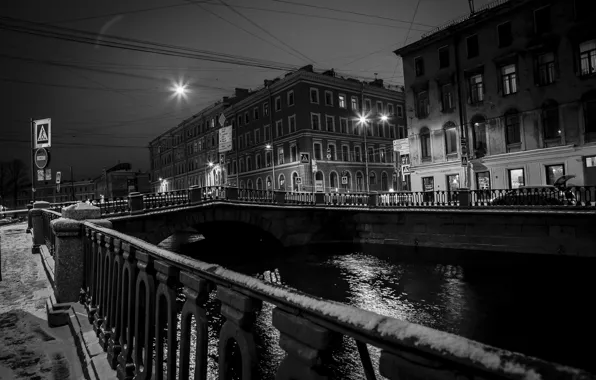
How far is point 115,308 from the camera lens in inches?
152

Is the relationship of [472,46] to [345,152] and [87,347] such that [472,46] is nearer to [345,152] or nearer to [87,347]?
[345,152]

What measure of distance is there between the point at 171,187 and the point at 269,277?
65.0m

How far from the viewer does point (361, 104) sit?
160 feet

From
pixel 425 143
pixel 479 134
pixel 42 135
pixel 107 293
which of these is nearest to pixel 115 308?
pixel 107 293

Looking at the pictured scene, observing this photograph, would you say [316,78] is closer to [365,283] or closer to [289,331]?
[365,283]

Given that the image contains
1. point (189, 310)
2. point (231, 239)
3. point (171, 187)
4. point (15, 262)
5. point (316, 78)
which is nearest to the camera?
point (189, 310)

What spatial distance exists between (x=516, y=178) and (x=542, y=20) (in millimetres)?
10730

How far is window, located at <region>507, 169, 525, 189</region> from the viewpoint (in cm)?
2416

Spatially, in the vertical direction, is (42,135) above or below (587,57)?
below

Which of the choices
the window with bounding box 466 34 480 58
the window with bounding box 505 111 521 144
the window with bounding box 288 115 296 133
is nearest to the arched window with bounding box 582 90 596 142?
the window with bounding box 505 111 521 144

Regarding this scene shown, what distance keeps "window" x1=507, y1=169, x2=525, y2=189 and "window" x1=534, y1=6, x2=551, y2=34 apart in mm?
9439

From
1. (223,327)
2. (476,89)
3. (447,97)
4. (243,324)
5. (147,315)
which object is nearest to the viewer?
(243,324)

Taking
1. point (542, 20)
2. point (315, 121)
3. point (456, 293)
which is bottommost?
point (456, 293)

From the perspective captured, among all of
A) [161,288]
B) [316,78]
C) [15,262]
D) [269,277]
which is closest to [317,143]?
[316,78]
